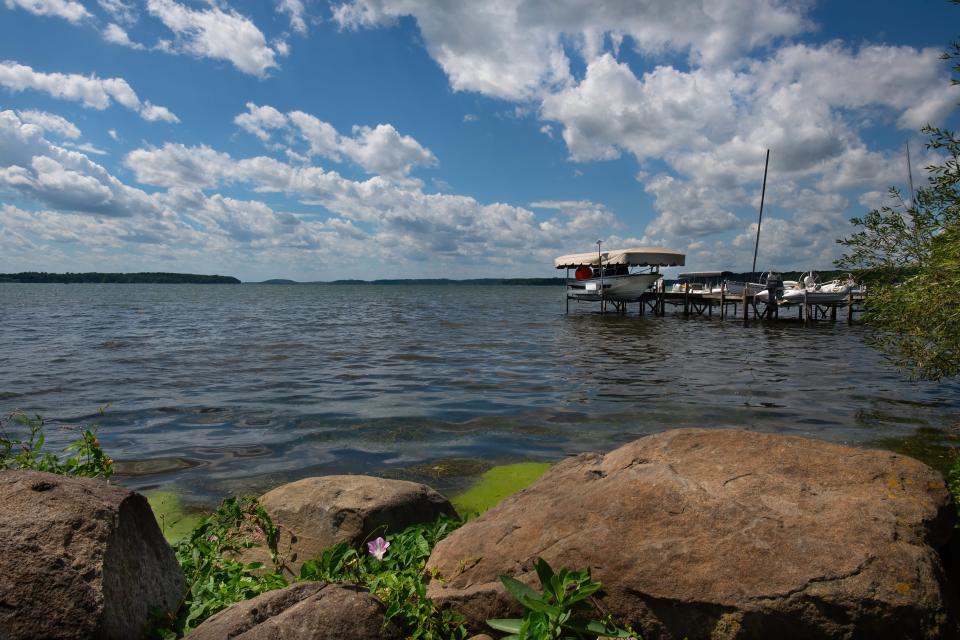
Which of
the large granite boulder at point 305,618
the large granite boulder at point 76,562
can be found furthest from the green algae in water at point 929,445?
the large granite boulder at point 76,562

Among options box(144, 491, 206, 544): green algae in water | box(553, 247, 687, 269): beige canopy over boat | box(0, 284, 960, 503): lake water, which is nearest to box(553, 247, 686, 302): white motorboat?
box(553, 247, 687, 269): beige canopy over boat

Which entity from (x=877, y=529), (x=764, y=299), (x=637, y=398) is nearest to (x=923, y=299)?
(x=637, y=398)

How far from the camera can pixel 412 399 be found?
12.6 meters

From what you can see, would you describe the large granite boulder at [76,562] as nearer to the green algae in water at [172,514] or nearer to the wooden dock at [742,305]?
the green algae in water at [172,514]

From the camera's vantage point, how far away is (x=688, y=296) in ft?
149

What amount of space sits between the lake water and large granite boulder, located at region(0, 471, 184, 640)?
361 cm

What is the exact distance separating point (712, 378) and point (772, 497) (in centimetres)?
1331

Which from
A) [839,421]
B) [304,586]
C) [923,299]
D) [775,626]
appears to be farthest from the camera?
[839,421]

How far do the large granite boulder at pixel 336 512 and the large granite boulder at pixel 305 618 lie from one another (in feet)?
5.25

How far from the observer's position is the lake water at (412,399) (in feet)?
27.9

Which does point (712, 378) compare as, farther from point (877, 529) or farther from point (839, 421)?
point (877, 529)

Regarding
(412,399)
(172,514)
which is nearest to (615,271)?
(412,399)

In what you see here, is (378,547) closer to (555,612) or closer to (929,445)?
(555,612)

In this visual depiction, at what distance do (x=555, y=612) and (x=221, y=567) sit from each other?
2.56 meters
